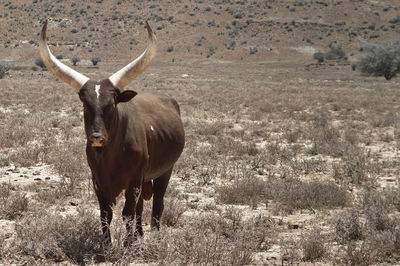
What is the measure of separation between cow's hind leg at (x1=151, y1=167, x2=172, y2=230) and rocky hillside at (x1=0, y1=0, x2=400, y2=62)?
211 ft

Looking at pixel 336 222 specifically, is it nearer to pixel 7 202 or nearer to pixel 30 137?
pixel 7 202

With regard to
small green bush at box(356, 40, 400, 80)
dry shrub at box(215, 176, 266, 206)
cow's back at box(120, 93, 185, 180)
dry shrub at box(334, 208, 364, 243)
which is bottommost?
small green bush at box(356, 40, 400, 80)

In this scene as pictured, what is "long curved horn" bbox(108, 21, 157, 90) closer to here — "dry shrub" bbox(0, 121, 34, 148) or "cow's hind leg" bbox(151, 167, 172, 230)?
"cow's hind leg" bbox(151, 167, 172, 230)

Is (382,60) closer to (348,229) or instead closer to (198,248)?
(348,229)

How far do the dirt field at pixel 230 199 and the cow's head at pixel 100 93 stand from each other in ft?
3.35

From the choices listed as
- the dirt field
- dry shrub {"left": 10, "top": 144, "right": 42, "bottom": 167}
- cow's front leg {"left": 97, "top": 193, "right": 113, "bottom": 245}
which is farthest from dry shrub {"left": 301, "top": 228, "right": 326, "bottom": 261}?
dry shrub {"left": 10, "top": 144, "right": 42, "bottom": 167}

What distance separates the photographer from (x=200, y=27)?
261ft

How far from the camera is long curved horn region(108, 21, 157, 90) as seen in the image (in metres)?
4.41

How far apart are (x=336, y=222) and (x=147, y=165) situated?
8.40ft

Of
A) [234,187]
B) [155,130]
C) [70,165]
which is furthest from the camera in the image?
[70,165]

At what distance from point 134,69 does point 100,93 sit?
1.85 ft

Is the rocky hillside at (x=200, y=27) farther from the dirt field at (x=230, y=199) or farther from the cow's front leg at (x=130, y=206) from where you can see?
the cow's front leg at (x=130, y=206)

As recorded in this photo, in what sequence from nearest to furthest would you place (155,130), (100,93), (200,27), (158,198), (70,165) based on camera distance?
(100,93)
(155,130)
(158,198)
(70,165)
(200,27)

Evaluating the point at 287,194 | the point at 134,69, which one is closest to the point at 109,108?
the point at 134,69
